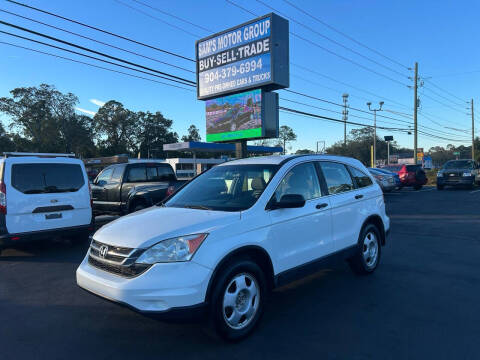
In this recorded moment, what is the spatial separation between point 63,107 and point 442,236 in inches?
2612

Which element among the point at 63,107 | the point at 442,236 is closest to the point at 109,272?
the point at 442,236

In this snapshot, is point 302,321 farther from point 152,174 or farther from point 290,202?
point 152,174

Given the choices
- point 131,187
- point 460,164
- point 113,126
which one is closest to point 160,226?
point 131,187

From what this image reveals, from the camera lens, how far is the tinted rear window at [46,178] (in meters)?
6.24

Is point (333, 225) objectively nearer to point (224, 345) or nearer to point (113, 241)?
point (224, 345)

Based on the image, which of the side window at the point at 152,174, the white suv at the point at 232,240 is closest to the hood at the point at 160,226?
the white suv at the point at 232,240

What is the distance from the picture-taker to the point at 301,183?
4.25 meters

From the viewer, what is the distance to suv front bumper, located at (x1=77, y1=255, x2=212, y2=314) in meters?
2.87

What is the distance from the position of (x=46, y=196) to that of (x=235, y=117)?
888cm

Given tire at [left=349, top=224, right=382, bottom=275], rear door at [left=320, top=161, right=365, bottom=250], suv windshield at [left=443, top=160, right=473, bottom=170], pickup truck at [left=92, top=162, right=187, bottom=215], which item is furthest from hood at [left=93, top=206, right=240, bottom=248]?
suv windshield at [left=443, top=160, right=473, bottom=170]

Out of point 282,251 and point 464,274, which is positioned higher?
point 282,251

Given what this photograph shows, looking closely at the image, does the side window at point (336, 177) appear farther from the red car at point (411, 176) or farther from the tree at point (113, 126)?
the tree at point (113, 126)

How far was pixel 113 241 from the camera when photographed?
3.26 meters

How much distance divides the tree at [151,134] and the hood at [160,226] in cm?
9003
